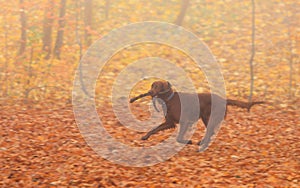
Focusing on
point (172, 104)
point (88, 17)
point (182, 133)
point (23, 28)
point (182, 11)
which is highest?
point (182, 11)

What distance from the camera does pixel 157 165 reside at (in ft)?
20.6

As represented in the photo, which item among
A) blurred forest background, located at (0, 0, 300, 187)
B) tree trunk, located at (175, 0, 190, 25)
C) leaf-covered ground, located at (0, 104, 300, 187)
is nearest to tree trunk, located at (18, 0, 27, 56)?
blurred forest background, located at (0, 0, 300, 187)

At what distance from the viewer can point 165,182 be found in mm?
5590

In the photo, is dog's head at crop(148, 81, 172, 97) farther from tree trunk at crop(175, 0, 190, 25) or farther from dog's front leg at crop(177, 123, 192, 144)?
tree trunk at crop(175, 0, 190, 25)

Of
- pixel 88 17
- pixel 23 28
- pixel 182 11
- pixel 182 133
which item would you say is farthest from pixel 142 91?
pixel 182 11

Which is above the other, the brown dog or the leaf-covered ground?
the brown dog

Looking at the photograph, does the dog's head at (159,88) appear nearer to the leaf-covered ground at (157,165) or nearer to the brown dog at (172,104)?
the brown dog at (172,104)

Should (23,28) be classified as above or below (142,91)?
above

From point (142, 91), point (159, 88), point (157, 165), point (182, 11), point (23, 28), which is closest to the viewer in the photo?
point (157, 165)

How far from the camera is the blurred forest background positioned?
590cm

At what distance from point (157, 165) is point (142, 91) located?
5.57 meters

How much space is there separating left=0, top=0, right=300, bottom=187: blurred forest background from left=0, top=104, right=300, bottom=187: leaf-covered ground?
2cm

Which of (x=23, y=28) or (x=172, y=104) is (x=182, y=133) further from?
(x=23, y=28)

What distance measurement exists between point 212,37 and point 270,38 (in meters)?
2.23
